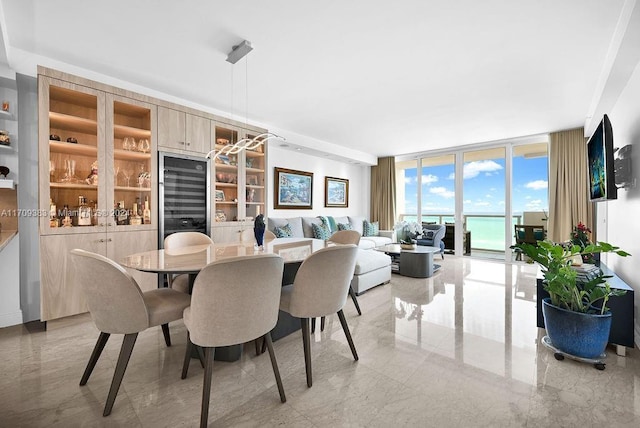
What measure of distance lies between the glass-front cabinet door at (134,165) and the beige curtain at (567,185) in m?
6.33

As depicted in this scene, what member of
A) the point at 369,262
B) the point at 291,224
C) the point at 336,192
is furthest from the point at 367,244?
the point at 369,262

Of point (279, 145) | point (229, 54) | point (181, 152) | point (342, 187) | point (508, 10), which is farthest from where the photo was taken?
point (342, 187)

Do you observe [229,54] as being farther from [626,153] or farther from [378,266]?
[626,153]

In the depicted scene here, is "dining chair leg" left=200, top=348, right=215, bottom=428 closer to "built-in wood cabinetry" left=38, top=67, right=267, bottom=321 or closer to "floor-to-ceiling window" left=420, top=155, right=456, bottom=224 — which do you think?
"built-in wood cabinetry" left=38, top=67, right=267, bottom=321

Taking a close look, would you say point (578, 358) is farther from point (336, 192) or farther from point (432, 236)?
point (336, 192)

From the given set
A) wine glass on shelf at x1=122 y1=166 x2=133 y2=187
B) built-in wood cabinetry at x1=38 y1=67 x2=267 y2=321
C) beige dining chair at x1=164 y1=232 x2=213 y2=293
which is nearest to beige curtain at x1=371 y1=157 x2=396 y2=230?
built-in wood cabinetry at x1=38 y1=67 x2=267 y2=321

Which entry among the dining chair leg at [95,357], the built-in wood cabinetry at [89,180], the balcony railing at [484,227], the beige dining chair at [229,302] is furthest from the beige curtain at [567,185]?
the dining chair leg at [95,357]

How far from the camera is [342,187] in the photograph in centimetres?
723

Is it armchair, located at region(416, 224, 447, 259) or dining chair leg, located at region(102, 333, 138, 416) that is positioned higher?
armchair, located at region(416, 224, 447, 259)

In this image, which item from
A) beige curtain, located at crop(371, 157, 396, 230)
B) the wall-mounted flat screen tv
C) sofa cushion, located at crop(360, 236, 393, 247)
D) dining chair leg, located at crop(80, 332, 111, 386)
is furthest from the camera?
beige curtain, located at crop(371, 157, 396, 230)

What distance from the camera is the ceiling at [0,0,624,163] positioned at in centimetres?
204

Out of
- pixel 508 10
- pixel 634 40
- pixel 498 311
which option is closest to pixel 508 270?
pixel 498 311

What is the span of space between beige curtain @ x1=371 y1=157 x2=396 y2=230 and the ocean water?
0.86 m

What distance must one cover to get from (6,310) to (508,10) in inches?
190
